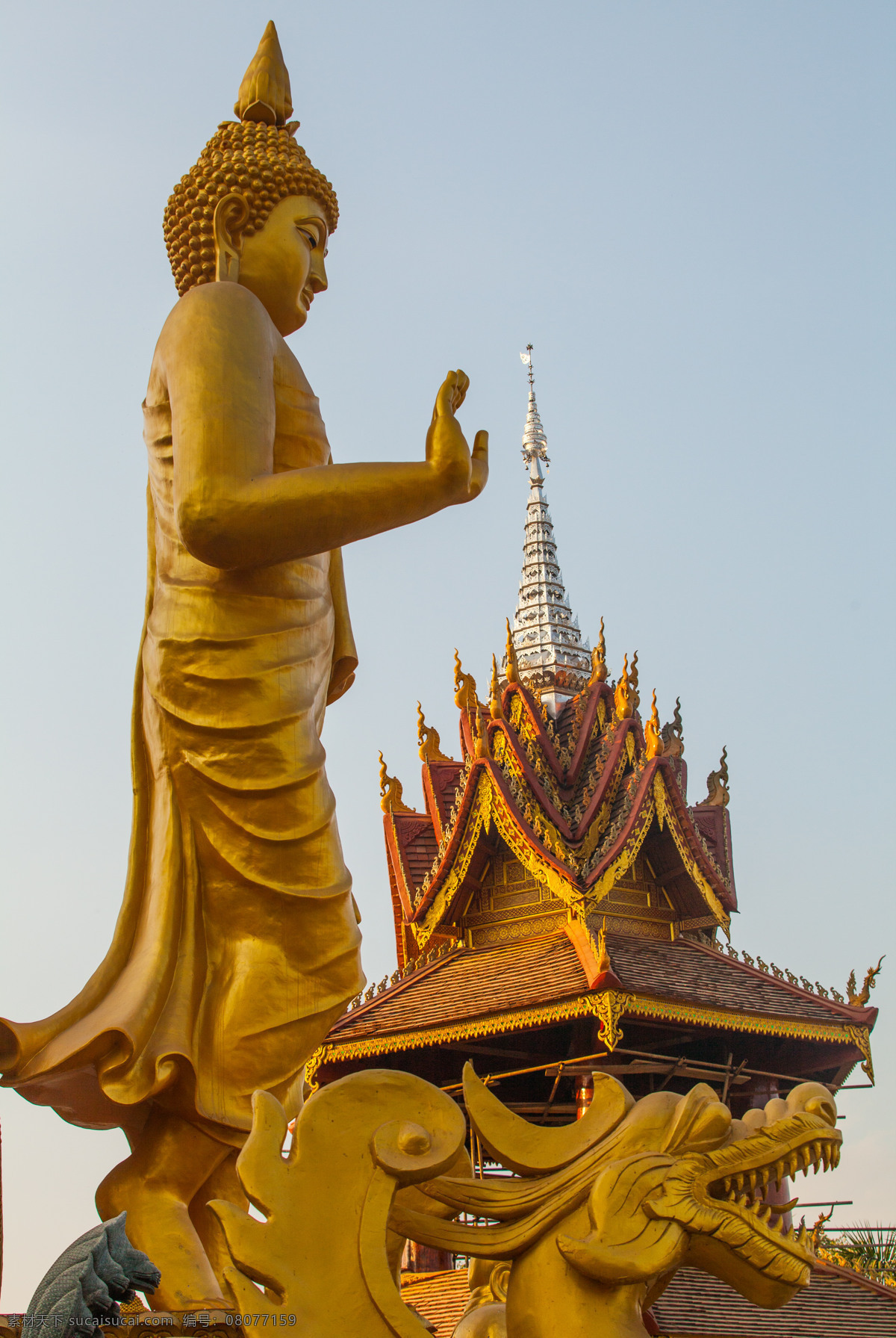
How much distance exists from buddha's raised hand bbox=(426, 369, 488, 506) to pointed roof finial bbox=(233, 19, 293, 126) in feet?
3.48

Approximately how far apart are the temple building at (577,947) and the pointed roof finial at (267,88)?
408 inches

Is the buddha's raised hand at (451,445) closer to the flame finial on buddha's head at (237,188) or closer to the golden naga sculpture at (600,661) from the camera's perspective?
the flame finial on buddha's head at (237,188)

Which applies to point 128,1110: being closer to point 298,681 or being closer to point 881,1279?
point 298,681

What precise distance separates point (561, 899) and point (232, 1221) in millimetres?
13120

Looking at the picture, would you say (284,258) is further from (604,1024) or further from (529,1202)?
(604,1024)

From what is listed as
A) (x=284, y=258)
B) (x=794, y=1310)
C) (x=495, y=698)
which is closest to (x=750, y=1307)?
(x=794, y=1310)

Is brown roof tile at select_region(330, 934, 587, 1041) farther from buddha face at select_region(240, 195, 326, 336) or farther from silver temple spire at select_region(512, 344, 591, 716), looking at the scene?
buddha face at select_region(240, 195, 326, 336)

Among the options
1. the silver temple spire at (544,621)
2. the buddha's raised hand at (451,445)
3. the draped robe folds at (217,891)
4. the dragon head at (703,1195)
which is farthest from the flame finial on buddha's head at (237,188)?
the silver temple spire at (544,621)

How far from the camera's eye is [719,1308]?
11758 mm

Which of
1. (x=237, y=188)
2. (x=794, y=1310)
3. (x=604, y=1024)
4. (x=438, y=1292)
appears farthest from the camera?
(x=604, y=1024)

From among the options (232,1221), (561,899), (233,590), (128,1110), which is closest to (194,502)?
(233,590)

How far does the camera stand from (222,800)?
2.83 metres

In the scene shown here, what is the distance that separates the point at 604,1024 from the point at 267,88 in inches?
414

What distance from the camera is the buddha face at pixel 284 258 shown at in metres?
3.24
